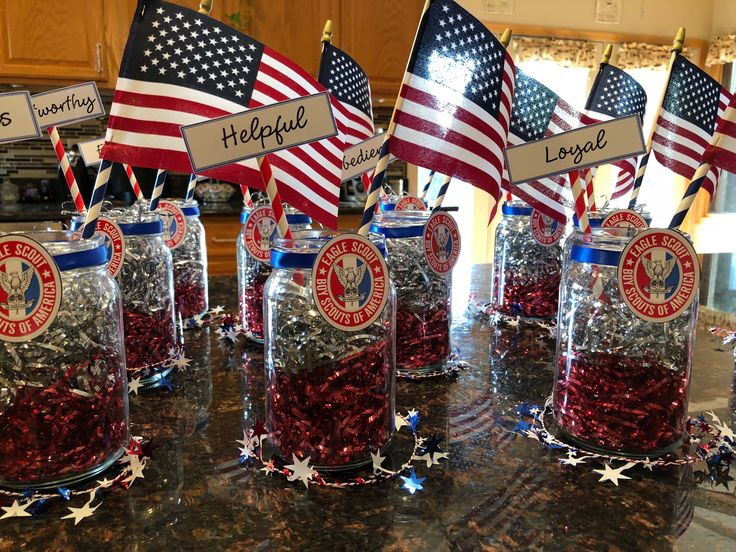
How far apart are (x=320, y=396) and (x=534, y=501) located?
26 centimetres

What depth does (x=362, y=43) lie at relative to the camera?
3580 mm

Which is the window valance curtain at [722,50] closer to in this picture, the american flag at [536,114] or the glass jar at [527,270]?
the american flag at [536,114]

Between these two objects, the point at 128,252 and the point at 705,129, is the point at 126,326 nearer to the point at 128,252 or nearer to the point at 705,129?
the point at 128,252

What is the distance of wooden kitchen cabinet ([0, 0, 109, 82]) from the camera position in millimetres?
3125

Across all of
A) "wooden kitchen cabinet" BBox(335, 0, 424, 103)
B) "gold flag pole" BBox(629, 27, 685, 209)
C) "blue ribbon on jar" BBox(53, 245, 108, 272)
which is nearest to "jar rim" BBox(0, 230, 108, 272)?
"blue ribbon on jar" BBox(53, 245, 108, 272)

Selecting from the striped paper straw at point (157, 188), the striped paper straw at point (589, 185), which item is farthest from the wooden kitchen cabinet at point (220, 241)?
the striped paper straw at point (589, 185)

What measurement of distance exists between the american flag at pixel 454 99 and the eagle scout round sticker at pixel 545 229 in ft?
1.11

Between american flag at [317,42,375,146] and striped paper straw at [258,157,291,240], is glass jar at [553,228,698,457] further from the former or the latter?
american flag at [317,42,375,146]

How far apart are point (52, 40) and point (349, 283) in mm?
3151

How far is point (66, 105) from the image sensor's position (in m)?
1.03

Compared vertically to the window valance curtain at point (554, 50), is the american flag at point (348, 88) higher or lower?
lower

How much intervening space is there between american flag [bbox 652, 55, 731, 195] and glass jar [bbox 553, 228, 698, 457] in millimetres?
551

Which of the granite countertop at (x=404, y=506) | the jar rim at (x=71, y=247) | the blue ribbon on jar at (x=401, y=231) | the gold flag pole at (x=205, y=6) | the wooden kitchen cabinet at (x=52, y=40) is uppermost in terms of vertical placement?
the wooden kitchen cabinet at (x=52, y=40)

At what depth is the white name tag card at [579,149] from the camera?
2.56 ft
